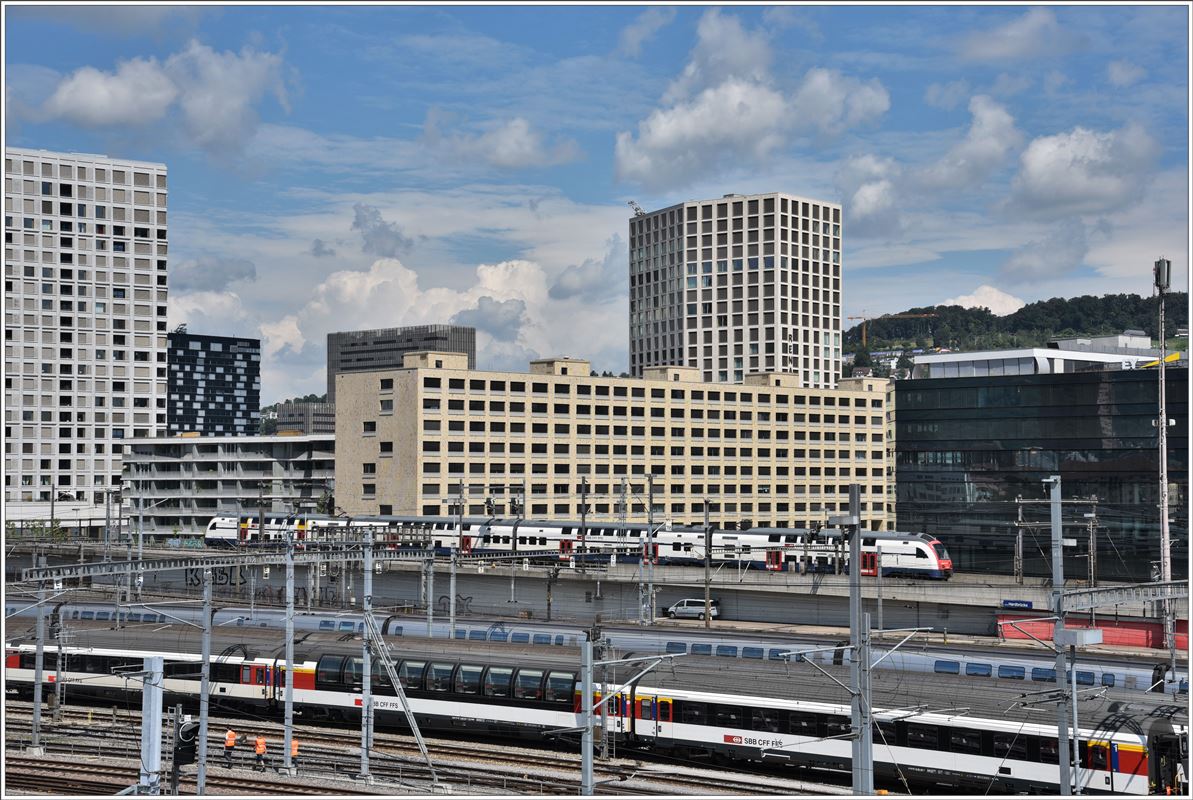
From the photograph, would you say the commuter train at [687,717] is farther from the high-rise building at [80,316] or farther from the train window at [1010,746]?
the high-rise building at [80,316]

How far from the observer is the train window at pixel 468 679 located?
137 ft

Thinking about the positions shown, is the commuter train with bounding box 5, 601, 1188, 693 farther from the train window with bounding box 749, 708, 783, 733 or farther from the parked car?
the parked car

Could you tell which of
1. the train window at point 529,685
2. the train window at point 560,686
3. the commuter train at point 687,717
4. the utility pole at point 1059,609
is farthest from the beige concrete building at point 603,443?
the utility pole at point 1059,609

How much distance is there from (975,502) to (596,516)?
38933 millimetres

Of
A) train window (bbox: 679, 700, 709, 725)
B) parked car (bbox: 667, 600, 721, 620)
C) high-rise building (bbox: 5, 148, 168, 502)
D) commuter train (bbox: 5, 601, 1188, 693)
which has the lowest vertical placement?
parked car (bbox: 667, 600, 721, 620)

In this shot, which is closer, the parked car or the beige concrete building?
the parked car

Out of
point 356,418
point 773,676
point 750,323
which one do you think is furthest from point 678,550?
point 750,323

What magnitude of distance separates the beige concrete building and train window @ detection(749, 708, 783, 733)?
50.8m

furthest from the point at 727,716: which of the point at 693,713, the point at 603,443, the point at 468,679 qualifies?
the point at 603,443

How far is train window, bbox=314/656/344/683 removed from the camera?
4369 centimetres

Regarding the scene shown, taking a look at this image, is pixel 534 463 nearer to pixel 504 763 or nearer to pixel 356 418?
pixel 356 418

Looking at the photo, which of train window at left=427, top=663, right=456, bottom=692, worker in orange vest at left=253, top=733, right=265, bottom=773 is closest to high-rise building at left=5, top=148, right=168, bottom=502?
train window at left=427, top=663, right=456, bottom=692

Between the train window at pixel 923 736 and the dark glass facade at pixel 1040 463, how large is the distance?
43106 millimetres

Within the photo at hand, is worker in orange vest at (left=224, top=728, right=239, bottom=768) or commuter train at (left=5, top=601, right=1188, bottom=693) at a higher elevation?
commuter train at (left=5, top=601, right=1188, bottom=693)
